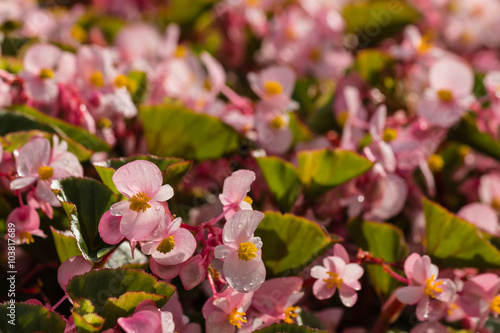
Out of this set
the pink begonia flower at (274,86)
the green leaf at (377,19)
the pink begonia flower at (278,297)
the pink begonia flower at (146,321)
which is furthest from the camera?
the green leaf at (377,19)

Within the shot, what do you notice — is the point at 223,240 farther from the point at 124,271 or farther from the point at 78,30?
the point at 78,30

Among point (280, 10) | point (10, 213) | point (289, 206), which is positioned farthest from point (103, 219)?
point (280, 10)

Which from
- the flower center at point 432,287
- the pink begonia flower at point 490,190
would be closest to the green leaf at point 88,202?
the flower center at point 432,287

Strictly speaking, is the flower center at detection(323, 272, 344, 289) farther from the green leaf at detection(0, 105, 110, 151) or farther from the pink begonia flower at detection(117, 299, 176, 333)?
the green leaf at detection(0, 105, 110, 151)

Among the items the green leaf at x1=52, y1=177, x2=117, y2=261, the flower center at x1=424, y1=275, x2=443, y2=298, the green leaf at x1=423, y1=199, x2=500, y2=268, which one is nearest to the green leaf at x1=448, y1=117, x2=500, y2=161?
the green leaf at x1=423, y1=199, x2=500, y2=268

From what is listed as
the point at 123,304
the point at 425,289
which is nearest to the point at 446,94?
the point at 425,289

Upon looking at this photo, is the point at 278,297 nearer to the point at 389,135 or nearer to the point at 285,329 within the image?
the point at 285,329

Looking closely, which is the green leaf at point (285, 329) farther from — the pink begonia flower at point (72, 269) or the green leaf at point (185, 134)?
the green leaf at point (185, 134)
